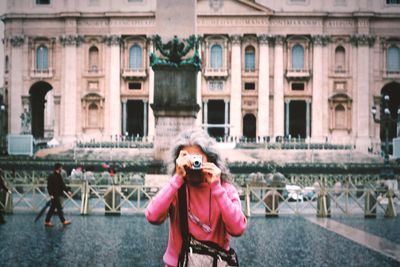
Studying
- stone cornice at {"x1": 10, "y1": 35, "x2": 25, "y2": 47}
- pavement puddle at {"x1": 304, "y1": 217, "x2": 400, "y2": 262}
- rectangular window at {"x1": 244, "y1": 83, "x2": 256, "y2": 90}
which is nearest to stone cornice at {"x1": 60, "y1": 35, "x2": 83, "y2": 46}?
stone cornice at {"x1": 10, "y1": 35, "x2": 25, "y2": 47}

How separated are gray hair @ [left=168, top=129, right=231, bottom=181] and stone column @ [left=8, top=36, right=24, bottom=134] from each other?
63845 mm

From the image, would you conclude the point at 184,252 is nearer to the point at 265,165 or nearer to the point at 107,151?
the point at 265,165

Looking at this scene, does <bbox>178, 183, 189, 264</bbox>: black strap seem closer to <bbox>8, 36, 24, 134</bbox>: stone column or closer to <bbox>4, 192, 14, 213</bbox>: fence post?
<bbox>4, 192, 14, 213</bbox>: fence post

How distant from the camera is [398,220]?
1755 centimetres

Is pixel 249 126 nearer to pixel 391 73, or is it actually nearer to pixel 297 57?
pixel 297 57

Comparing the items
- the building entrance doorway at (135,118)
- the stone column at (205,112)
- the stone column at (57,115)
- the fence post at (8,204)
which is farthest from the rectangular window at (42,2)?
the fence post at (8,204)

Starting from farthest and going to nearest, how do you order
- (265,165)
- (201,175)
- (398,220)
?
(265,165) < (398,220) < (201,175)

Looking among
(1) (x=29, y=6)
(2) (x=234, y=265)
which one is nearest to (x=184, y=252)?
(2) (x=234, y=265)

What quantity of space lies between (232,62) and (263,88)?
3687 mm

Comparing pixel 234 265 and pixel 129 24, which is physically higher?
pixel 129 24

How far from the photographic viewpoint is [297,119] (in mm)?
69125

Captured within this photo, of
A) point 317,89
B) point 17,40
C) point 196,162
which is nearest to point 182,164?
point 196,162

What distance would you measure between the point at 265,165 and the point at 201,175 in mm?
31494

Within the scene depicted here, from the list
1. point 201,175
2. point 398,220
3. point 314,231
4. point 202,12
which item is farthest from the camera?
point 202,12
